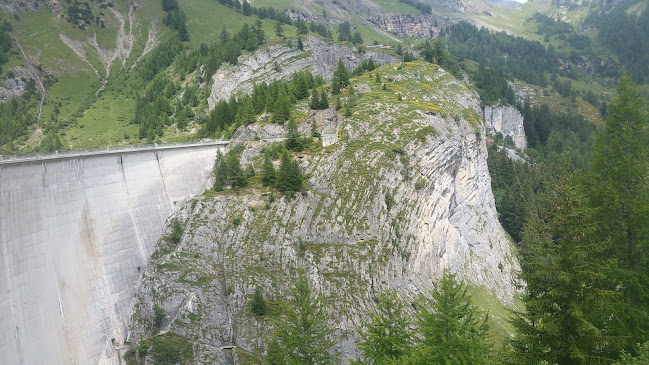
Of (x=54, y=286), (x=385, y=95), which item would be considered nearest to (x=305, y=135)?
(x=385, y=95)

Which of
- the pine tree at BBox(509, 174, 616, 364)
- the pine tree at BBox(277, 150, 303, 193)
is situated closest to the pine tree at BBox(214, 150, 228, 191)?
the pine tree at BBox(277, 150, 303, 193)

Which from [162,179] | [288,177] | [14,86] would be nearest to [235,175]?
[288,177]

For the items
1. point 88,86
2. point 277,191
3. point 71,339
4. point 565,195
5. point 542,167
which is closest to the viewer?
point 565,195

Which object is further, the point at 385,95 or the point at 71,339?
the point at 385,95

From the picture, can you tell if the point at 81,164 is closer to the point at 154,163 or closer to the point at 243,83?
the point at 154,163

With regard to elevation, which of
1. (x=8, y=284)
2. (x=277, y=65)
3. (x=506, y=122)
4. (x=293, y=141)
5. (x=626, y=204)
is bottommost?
Answer: (x=506, y=122)

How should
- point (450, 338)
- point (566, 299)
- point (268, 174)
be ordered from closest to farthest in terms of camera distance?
point (566, 299), point (450, 338), point (268, 174)

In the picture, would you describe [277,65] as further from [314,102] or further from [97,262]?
[97,262]
